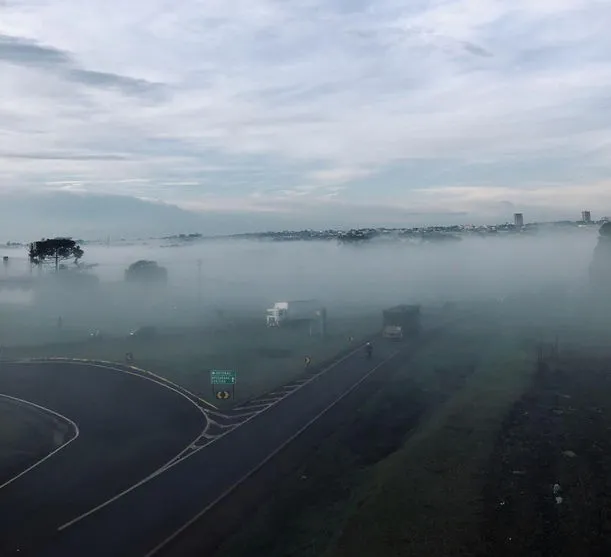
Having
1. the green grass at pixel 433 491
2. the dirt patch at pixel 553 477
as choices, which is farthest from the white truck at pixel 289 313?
the dirt patch at pixel 553 477

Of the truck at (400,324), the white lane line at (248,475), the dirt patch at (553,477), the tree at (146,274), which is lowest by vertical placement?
the white lane line at (248,475)

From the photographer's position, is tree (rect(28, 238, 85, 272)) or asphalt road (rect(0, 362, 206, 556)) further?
tree (rect(28, 238, 85, 272))

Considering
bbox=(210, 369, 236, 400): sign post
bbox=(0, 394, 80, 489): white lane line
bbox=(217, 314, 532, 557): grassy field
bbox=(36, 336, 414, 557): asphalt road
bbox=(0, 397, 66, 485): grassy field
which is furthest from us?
bbox=(210, 369, 236, 400): sign post

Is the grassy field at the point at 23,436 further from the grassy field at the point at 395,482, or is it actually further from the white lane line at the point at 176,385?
the grassy field at the point at 395,482

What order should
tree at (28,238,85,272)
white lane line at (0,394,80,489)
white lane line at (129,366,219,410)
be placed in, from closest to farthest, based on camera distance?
white lane line at (0,394,80,489)
white lane line at (129,366,219,410)
tree at (28,238,85,272)

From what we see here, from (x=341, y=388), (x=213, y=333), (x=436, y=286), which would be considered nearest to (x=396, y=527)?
(x=341, y=388)

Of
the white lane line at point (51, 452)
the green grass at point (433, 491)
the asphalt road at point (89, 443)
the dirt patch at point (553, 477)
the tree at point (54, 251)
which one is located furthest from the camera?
the tree at point (54, 251)

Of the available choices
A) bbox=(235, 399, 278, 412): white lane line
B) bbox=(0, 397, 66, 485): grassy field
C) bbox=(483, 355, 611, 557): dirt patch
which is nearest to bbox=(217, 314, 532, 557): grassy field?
bbox=(483, 355, 611, 557): dirt patch

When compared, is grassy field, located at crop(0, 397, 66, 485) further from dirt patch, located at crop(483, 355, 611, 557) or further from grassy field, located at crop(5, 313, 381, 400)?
dirt patch, located at crop(483, 355, 611, 557)
